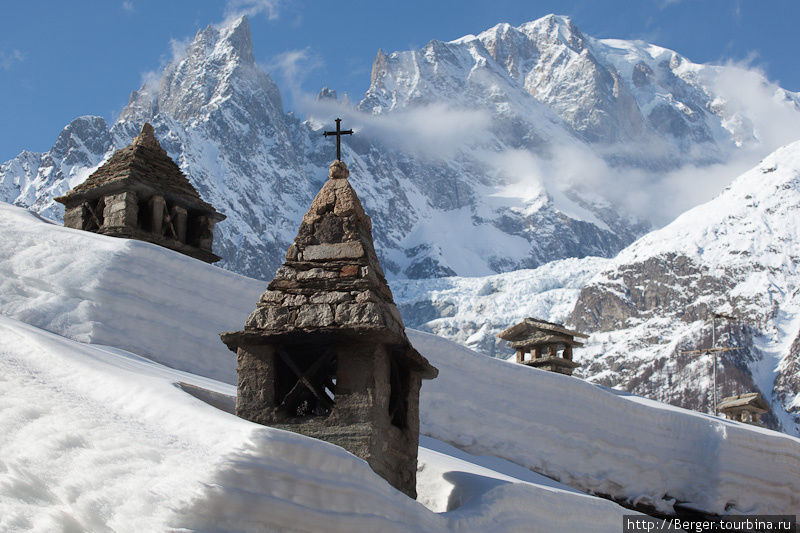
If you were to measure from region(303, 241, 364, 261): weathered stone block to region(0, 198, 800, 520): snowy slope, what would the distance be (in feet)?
5.28

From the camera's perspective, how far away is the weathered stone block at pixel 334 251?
317 inches

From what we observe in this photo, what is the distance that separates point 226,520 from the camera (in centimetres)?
563

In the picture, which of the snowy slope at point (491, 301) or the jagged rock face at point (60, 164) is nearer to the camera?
→ the snowy slope at point (491, 301)

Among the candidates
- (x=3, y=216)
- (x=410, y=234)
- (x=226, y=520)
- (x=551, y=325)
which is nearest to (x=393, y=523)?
(x=226, y=520)

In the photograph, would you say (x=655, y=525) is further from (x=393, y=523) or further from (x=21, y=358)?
(x=21, y=358)

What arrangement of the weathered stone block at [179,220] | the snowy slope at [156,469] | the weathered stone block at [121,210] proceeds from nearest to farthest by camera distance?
the snowy slope at [156,469] < the weathered stone block at [121,210] < the weathered stone block at [179,220]

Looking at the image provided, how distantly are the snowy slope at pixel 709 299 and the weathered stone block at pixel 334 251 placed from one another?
106 meters

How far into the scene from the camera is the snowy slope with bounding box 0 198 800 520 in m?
5.86

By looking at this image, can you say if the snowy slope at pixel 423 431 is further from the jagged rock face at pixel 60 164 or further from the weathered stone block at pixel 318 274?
the jagged rock face at pixel 60 164

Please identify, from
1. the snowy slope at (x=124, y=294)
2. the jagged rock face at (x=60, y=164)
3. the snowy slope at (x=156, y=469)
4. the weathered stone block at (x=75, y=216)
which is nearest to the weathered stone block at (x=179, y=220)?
the weathered stone block at (x=75, y=216)

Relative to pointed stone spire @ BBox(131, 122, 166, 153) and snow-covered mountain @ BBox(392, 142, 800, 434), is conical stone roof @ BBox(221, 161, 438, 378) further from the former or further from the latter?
snow-covered mountain @ BBox(392, 142, 800, 434)

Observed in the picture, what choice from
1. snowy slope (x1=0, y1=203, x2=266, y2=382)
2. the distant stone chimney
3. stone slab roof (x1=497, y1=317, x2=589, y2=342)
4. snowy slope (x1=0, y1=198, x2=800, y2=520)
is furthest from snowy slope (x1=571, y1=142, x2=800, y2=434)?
snowy slope (x1=0, y1=203, x2=266, y2=382)

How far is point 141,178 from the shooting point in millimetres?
20188

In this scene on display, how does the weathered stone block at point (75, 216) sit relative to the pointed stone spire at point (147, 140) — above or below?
below
